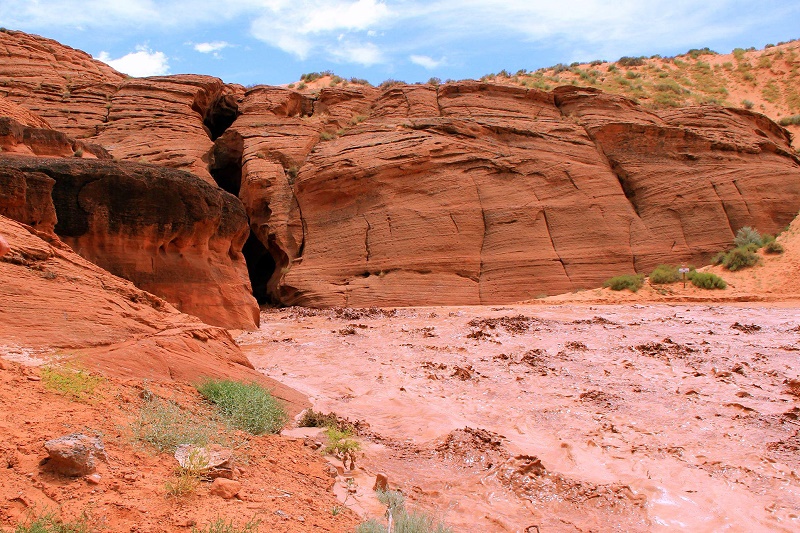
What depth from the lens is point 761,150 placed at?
24.6 m

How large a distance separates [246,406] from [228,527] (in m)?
2.37

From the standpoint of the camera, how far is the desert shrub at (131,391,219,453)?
156 inches

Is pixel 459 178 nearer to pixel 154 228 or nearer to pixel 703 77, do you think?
pixel 154 228

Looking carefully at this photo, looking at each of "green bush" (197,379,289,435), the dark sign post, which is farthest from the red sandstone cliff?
"green bush" (197,379,289,435)

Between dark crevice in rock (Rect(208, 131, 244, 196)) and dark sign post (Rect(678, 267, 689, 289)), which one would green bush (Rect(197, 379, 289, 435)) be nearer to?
dark sign post (Rect(678, 267, 689, 289))

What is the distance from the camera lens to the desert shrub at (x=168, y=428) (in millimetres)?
3969

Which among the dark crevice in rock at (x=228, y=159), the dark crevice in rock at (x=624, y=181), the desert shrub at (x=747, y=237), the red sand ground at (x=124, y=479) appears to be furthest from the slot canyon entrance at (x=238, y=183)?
the red sand ground at (x=124, y=479)

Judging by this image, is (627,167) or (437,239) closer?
(437,239)

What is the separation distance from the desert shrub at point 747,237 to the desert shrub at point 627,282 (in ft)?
13.4

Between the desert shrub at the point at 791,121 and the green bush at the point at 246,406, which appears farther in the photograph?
the desert shrub at the point at 791,121

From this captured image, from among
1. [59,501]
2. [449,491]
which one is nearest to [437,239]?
[449,491]

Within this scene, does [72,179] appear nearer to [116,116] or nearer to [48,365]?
[48,365]

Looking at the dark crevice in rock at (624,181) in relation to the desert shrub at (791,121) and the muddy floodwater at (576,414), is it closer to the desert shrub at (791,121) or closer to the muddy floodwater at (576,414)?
the muddy floodwater at (576,414)

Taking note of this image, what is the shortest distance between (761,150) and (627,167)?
5605 millimetres
